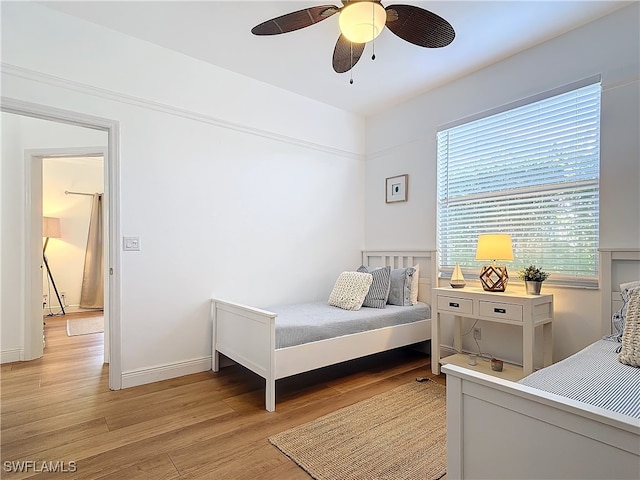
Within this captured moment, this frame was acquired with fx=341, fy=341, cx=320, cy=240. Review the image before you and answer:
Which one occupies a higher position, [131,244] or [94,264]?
[131,244]

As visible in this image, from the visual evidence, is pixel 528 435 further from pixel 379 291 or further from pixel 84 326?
pixel 84 326

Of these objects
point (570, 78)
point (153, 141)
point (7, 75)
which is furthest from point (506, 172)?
point (7, 75)

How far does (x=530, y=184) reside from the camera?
2.82 m

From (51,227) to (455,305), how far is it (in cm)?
609

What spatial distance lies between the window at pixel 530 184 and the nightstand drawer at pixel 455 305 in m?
0.57

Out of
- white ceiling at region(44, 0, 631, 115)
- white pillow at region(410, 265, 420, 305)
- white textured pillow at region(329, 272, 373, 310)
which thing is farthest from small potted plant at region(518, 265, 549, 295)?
white ceiling at region(44, 0, 631, 115)

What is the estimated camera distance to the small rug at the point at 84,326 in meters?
4.36

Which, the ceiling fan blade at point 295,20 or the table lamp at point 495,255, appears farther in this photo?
the table lamp at point 495,255

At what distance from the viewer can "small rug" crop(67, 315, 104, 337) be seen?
4.36 meters

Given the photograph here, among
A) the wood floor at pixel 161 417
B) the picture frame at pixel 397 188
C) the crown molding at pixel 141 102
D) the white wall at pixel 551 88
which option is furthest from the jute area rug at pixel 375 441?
the crown molding at pixel 141 102

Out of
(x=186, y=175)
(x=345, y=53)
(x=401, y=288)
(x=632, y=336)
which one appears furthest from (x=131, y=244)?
(x=632, y=336)

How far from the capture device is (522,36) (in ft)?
8.68

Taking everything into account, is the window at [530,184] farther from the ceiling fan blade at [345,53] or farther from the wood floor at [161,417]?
the ceiling fan blade at [345,53]

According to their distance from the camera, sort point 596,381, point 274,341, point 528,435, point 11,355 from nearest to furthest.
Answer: point 528,435
point 596,381
point 274,341
point 11,355
